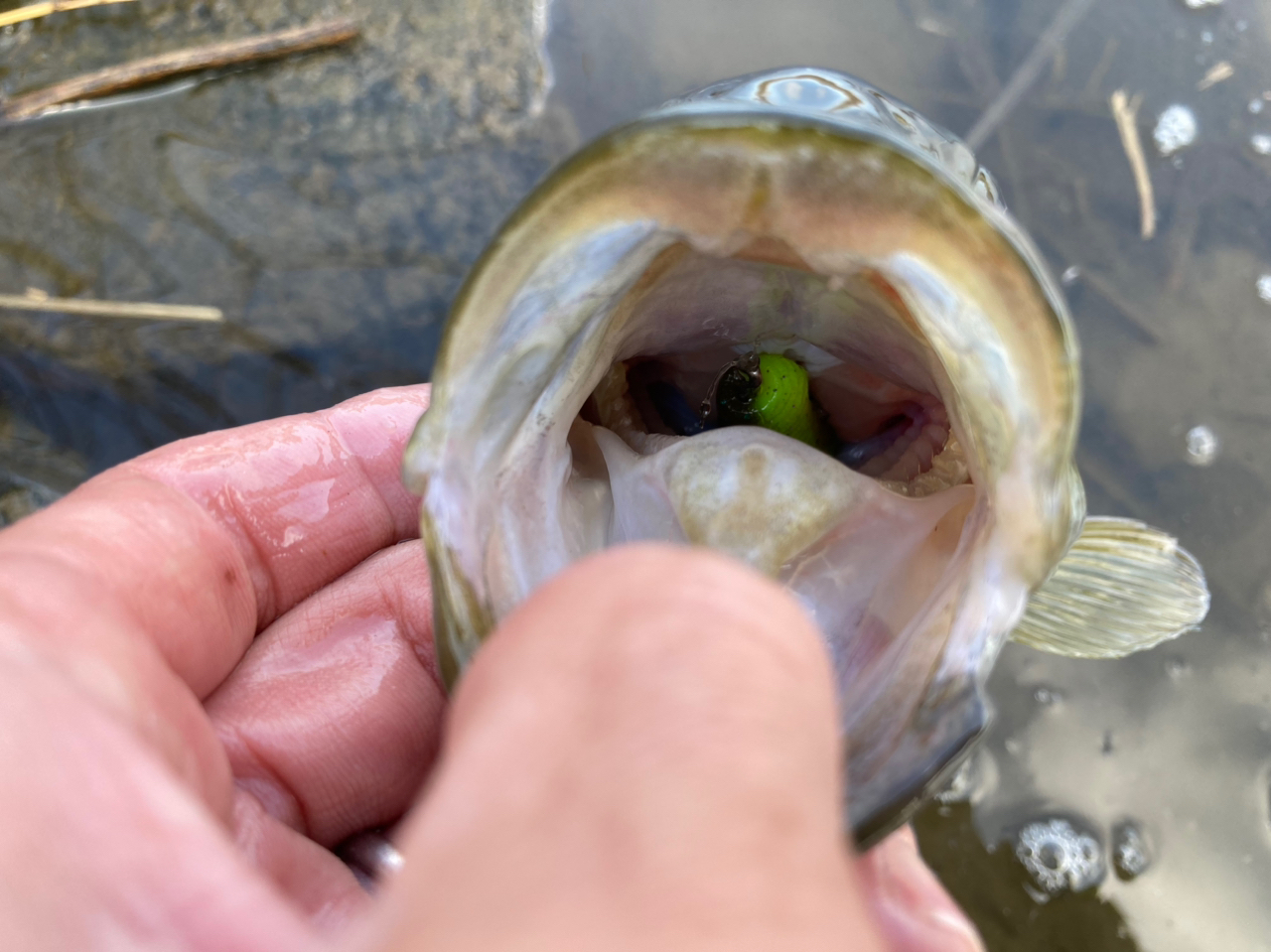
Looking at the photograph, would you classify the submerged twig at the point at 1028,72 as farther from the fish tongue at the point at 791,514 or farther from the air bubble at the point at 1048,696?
the fish tongue at the point at 791,514

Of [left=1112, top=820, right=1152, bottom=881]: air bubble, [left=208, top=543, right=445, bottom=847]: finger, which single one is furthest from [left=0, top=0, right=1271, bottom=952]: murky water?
[left=208, top=543, right=445, bottom=847]: finger

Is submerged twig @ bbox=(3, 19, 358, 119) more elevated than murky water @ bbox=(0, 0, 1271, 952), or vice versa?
submerged twig @ bbox=(3, 19, 358, 119)

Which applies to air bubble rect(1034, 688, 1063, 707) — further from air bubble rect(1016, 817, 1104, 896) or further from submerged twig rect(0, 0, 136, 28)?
submerged twig rect(0, 0, 136, 28)

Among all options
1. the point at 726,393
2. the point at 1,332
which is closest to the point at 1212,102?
the point at 726,393

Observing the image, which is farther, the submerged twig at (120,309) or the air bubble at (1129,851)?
the submerged twig at (120,309)

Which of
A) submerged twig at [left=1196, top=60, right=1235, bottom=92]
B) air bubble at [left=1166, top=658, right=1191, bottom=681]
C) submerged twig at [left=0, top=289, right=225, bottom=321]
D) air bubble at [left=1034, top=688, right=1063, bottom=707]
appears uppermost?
submerged twig at [left=1196, top=60, right=1235, bottom=92]

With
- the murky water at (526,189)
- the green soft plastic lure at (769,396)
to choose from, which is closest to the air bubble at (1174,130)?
the murky water at (526,189)

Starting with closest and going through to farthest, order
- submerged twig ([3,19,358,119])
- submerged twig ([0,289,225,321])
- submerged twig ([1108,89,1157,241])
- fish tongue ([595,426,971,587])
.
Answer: fish tongue ([595,426,971,587]) < submerged twig ([1108,89,1157,241]) < submerged twig ([0,289,225,321]) < submerged twig ([3,19,358,119])
